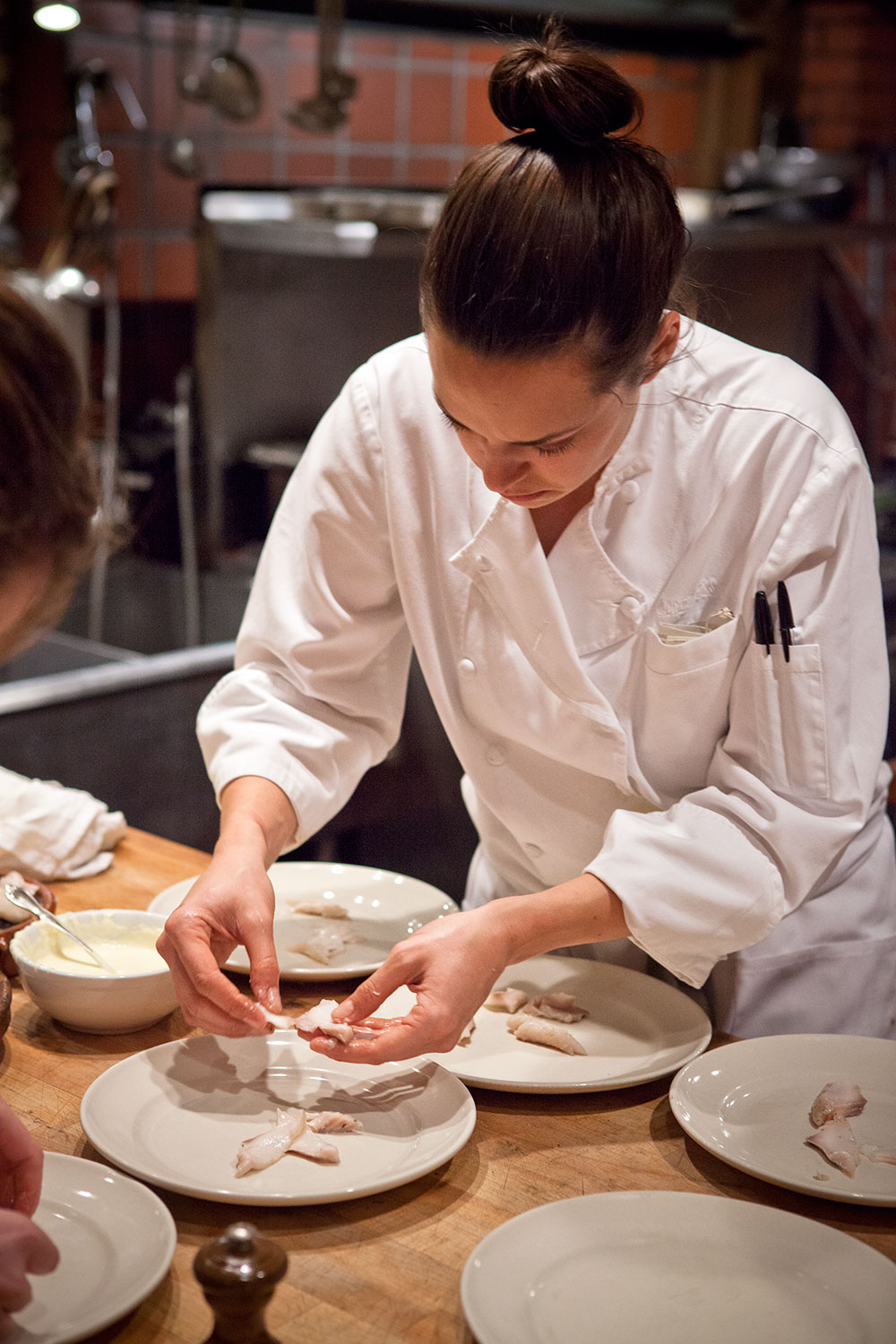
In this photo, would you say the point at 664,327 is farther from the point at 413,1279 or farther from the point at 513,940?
the point at 413,1279

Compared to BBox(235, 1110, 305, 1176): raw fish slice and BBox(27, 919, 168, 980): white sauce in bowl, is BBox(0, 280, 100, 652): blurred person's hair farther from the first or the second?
BBox(27, 919, 168, 980): white sauce in bowl

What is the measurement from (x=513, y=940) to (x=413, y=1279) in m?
0.35

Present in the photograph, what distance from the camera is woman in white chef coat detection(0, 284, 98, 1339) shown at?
0.81 metres

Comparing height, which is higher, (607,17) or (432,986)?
(607,17)

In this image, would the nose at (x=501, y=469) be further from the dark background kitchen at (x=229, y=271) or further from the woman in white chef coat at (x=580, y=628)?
the dark background kitchen at (x=229, y=271)

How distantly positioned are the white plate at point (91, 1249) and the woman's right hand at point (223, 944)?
203 millimetres

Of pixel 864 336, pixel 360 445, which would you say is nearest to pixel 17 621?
pixel 360 445

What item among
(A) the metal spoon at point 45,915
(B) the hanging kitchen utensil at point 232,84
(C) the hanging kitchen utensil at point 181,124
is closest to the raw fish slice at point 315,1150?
(A) the metal spoon at point 45,915

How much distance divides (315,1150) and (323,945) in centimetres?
39

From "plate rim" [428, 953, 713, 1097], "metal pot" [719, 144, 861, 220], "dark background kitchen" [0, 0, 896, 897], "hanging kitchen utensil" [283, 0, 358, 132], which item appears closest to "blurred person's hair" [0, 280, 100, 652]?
"plate rim" [428, 953, 713, 1097]

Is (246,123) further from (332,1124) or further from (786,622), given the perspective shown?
(332,1124)

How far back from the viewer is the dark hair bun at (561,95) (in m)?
1.24

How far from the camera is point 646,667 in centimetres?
148

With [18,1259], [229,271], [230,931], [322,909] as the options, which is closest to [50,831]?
[322,909]
